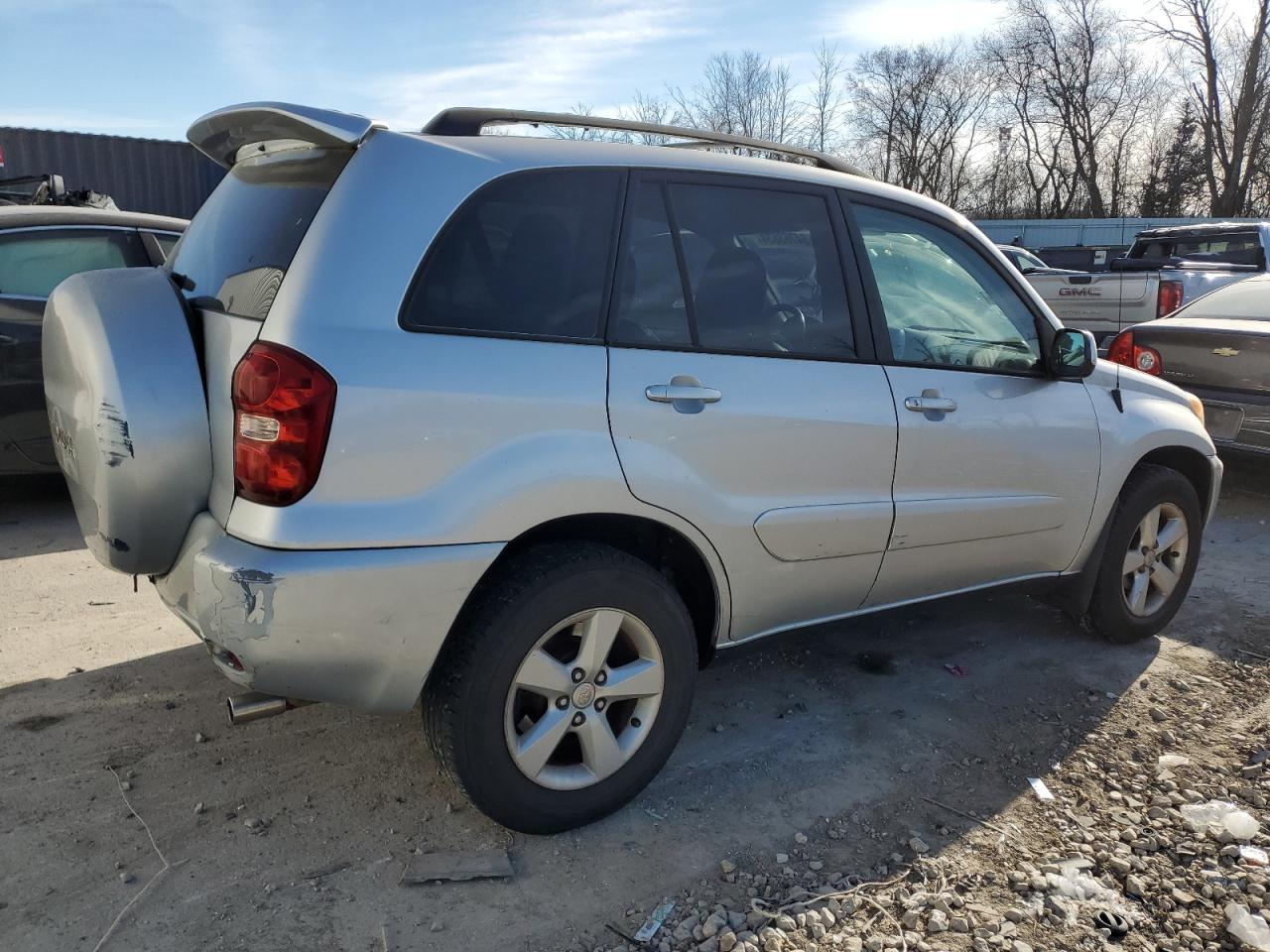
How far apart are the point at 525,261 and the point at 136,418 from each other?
1.03 metres

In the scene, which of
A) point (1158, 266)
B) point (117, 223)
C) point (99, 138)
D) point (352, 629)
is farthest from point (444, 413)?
point (99, 138)

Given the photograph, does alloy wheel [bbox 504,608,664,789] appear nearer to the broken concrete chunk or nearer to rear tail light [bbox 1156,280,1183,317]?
the broken concrete chunk

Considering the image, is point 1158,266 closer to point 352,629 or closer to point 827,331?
point 827,331

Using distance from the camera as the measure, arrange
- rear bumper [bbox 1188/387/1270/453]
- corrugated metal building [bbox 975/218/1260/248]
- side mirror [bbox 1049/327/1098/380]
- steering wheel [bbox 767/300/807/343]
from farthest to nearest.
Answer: corrugated metal building [bbox 975/218/1260/248] < rear bumper [bbox 1188/387/1270/453] < side mirror [bbox 1049/327/1098/380] < steering wheel [bbox 767/300/807/343]

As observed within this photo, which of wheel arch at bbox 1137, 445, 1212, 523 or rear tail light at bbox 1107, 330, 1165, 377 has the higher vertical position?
rear tail light at bbox 1107, 330, 1165, 377

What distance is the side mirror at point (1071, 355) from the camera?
3584 millimetres

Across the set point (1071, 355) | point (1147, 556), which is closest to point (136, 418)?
point (1071, 355)

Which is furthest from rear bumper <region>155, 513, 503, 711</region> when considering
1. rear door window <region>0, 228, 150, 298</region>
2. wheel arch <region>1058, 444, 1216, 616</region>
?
rear door window <region>0, 228, 150, 298</region>

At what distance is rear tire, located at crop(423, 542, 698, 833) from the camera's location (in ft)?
8.08

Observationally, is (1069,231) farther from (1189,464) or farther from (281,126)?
(281,126)

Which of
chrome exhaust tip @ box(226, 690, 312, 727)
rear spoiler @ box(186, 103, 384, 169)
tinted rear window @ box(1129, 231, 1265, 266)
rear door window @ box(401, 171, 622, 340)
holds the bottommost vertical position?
chrome exhaust tip @ box(226, 690, 312, 727)

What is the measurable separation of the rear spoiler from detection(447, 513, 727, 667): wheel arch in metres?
1.10

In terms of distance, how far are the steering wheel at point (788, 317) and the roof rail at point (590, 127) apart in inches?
21.9

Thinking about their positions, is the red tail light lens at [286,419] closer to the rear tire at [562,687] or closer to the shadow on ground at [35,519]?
the rear tire at [562,687]
